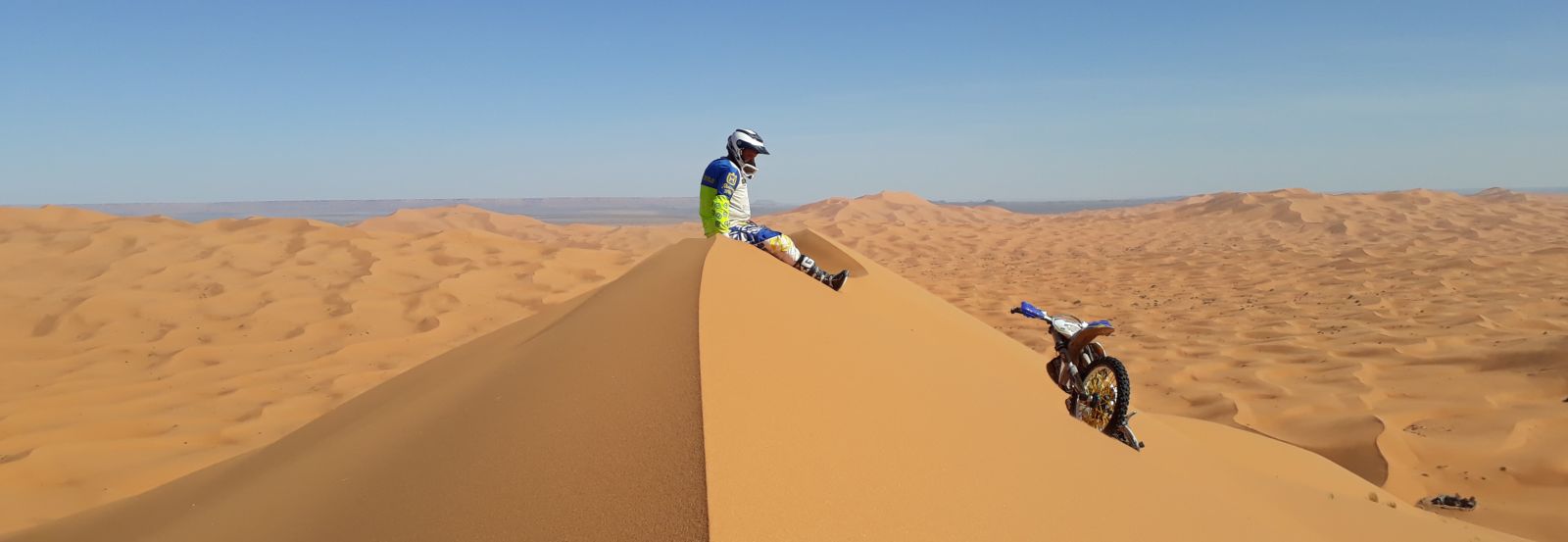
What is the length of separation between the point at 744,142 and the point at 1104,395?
270cm

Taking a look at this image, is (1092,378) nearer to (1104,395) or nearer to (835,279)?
(1104,395)

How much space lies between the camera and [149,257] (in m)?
10.0

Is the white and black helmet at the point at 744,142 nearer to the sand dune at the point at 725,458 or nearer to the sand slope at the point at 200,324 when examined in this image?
the sand dune at the point at 725,458

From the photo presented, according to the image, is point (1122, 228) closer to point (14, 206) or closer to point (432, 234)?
point (432, 234)

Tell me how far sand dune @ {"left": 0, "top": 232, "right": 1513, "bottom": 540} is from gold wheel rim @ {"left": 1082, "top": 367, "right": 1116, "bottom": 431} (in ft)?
0.54

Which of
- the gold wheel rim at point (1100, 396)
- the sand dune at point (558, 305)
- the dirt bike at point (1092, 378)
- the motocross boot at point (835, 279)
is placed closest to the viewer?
the dirt bike at point (1092, 378)

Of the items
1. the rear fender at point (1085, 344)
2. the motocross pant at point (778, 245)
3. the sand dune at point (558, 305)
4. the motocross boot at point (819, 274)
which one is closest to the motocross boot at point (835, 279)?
the motocross boot at point (819, 274)

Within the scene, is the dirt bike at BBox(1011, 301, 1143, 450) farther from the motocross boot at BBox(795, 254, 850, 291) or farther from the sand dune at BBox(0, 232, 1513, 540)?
the motocross boot at BBox(795, 254, 850, 291)

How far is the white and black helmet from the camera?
5172 millimetres

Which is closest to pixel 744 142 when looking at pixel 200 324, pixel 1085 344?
pixel 1085 344

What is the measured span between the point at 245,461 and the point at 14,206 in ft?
42.4

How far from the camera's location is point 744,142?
5176mm

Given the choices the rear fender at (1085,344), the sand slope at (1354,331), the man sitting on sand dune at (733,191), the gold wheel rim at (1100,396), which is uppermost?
the man sitting on sand dune at (733,191)

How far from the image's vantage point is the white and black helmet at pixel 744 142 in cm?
517
